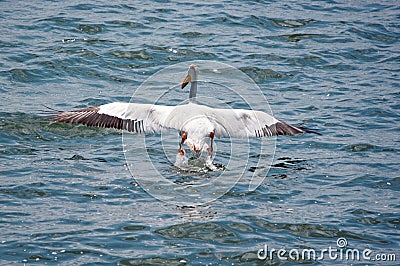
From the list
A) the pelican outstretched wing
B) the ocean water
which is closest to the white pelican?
the pelican outstretched wing

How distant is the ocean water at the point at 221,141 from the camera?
275 inches

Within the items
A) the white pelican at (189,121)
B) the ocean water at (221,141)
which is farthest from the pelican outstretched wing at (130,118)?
the ocean water at (221,141)

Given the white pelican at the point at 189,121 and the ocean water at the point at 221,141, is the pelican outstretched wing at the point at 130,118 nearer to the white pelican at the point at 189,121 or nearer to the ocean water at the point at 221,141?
the white pelican at the point at 189,121

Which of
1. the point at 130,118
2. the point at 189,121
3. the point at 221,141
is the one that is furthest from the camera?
the point at 221,141

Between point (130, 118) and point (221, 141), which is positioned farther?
point (221, 141)

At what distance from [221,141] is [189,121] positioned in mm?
1247

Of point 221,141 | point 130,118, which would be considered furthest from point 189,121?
point 221,141

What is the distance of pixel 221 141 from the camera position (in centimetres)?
1011

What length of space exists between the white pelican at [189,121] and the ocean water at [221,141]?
1.02ft

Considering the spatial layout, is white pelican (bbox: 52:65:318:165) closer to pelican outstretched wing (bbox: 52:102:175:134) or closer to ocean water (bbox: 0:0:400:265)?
pelican outstretched wing (bbox: 52:102:175:134)

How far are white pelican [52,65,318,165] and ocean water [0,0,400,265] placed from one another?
1.02 feet

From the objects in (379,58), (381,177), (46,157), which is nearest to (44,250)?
(46,157)

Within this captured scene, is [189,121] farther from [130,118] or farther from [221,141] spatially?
[221,141]

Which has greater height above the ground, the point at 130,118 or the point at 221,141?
the point at 130,118
